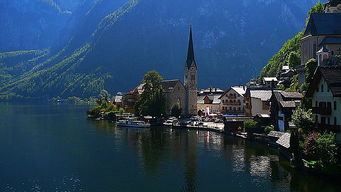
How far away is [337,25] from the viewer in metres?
85.7

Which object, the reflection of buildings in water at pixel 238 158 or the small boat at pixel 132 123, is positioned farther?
the small boat at pixel 132 123

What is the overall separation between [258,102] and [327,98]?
155 ft

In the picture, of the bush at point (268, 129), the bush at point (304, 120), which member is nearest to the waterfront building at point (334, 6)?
the bush at point (268, 129)

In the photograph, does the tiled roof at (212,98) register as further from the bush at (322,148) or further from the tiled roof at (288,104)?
the bush at (322,148)

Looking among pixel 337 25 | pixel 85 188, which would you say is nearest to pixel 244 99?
Result: pixel 337 25

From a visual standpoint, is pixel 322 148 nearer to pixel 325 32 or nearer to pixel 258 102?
pixel 325 32

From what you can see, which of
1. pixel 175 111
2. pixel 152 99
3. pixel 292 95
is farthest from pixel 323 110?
pixel 175 111

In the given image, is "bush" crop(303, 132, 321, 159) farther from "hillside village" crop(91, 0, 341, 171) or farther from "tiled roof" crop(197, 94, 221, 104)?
"tiled roof" crop(197, 94, 221, 104)

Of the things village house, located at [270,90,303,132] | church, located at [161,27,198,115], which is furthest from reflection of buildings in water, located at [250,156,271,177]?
church, located at [161,27,198,115]

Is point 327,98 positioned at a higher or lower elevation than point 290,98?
lower

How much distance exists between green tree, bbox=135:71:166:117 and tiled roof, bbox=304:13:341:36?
158ft

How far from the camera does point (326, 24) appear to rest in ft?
284

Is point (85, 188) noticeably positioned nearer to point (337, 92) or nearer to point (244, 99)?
point (337, 92)

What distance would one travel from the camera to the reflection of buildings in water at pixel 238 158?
5448 centimetres
